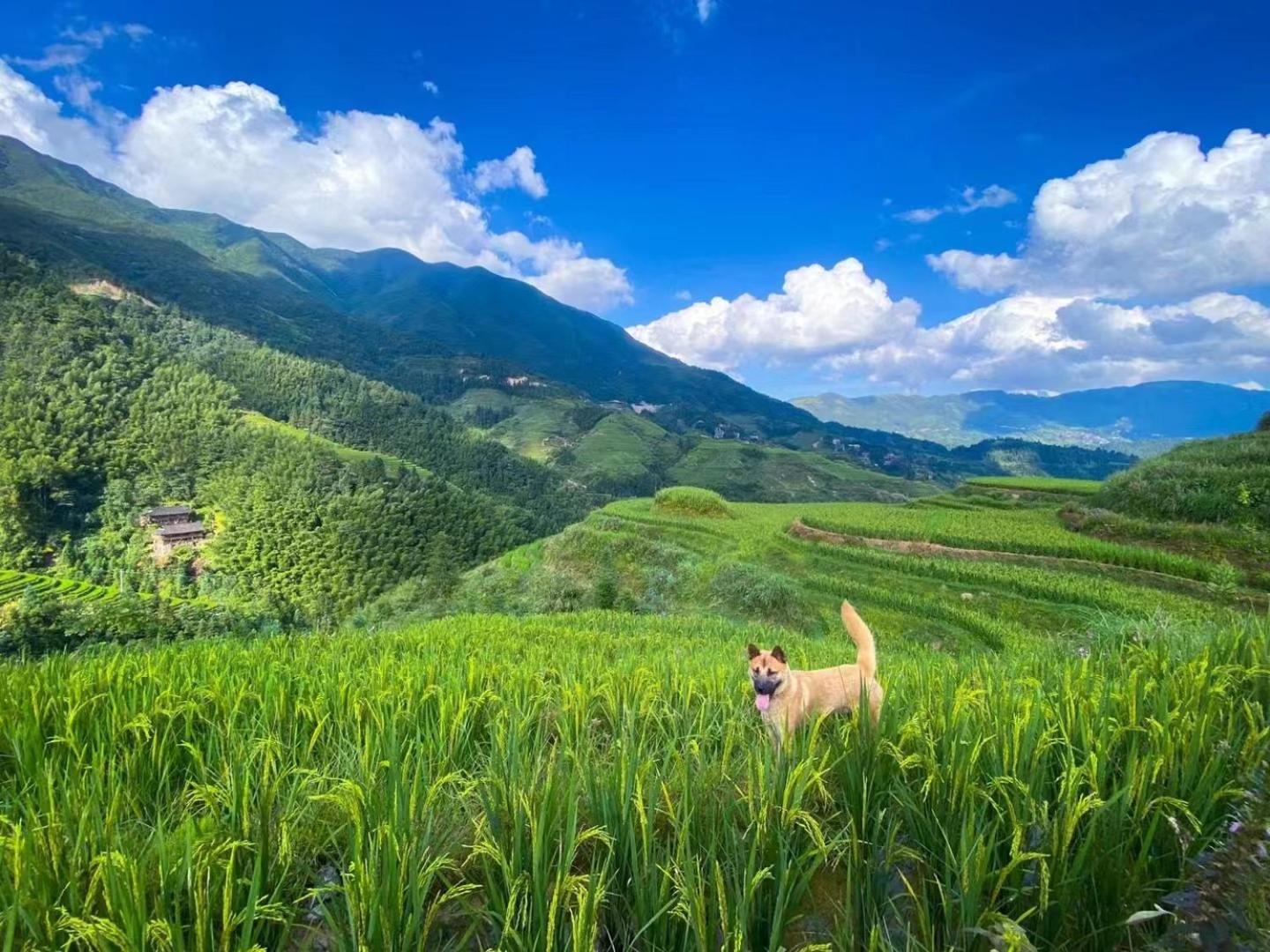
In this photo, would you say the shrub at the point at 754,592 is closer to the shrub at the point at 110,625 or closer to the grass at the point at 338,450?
the shrub at the point at 110,625

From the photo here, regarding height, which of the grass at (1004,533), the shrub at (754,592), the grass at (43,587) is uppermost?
the grass at (1004,533)

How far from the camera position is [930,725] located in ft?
9.32

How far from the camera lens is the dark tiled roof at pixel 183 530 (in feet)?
314

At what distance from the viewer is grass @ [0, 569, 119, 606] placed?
72625 millimetres

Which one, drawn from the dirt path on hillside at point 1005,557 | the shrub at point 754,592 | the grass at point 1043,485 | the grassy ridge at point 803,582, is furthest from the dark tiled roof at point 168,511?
the grass at point 1043,485

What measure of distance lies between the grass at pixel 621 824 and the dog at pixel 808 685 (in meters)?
0.33

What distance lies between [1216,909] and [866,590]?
21.2 meters

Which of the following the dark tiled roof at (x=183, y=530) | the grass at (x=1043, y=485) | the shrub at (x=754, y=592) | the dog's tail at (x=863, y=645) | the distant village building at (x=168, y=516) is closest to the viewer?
the dog's tail at (x=863, y=645)

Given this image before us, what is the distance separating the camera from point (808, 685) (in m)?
3.84

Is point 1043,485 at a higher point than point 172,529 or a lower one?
higher

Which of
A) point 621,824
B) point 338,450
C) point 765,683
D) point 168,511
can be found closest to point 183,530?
point 168,511

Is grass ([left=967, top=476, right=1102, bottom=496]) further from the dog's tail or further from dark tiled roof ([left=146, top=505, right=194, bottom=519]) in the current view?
dark tiled roof ([left=146, top=505, right=194, bottom=519])

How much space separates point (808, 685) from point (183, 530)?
120606 millimetres

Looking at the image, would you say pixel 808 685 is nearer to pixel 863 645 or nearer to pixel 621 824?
pixel 863 645
